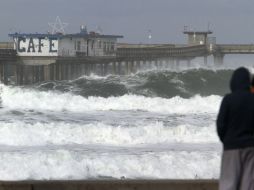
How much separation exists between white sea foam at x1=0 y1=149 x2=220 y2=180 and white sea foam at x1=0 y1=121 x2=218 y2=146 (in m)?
3.85

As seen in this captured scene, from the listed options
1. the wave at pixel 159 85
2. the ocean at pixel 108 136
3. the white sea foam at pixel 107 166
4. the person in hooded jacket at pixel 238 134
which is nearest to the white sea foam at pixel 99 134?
the ocean at pixel 108 136

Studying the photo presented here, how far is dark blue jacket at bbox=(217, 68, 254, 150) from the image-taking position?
4.67 meters

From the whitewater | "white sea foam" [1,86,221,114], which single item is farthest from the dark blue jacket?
"white sea foam" [1,86,221,114]

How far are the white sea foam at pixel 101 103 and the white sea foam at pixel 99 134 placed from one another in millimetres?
7558

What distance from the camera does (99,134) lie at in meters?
17.2

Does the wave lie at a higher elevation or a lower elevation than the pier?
lower

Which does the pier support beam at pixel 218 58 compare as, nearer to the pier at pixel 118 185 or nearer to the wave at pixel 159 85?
the wave at pixel 159 85

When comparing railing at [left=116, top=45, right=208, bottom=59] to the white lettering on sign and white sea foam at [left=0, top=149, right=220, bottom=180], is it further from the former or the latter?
white sea foam at [left=0, top=149, right=220, bottom=180]

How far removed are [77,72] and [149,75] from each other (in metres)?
11.9

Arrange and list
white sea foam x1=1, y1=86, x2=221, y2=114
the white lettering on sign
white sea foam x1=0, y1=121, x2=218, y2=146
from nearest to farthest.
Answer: white sea foam x1=0, y1=121, x2=218, y2=146 → white sea foam x1=1, y1=86, x2=221, y2=114 → the white lettering on sign

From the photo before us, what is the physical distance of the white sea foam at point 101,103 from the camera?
2667 cm

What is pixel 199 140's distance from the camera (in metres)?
16.4

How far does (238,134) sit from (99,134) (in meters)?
12.7

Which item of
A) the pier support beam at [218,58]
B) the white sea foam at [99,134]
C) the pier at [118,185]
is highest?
the pier at [118,185]
